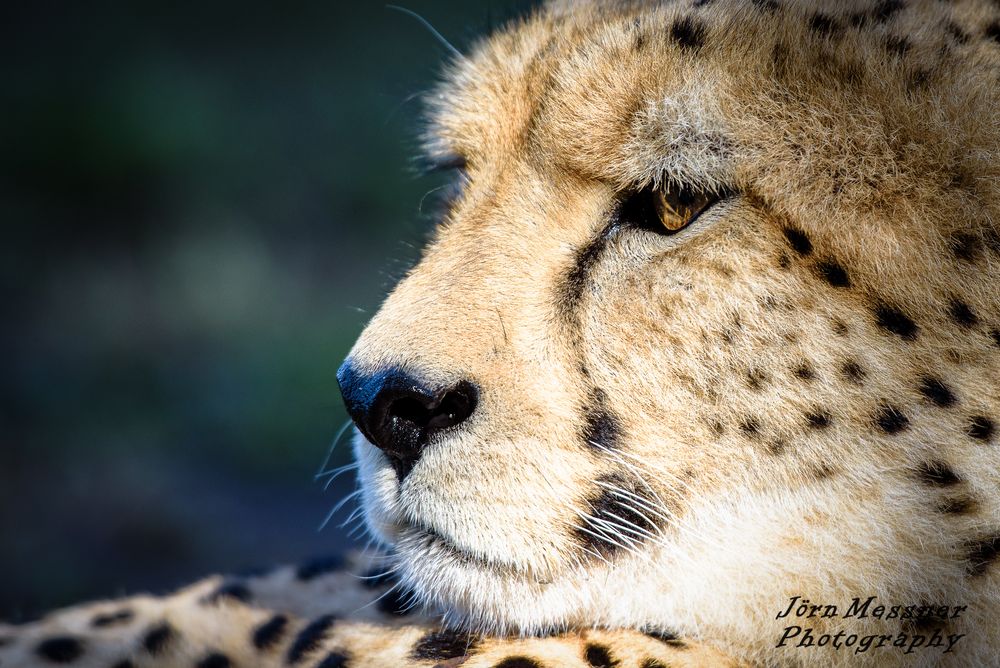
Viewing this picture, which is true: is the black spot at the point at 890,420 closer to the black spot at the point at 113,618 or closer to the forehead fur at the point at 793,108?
the forehead fur at the point at 793,108

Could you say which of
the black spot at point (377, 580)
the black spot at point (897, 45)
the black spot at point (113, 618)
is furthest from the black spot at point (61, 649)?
the black spot at point (897, 45)

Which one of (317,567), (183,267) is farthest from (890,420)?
(183,267)

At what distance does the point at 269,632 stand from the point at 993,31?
1.36 metres

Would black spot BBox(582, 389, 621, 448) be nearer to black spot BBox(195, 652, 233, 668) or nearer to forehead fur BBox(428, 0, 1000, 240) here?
forehead fur BBox(428, 0, 1000, 240)

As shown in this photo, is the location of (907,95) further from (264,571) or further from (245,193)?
(245,193)

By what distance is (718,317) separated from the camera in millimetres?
1270

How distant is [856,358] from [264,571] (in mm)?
1239

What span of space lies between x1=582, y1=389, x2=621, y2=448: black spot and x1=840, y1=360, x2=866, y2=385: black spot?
0.92ft

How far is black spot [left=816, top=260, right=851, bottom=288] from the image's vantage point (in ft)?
4.03

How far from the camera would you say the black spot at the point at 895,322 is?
121 cm

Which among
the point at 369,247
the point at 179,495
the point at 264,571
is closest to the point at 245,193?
the point at 369,247

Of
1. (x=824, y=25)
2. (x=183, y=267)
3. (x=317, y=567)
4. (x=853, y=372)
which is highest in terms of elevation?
(x=824, y=25)

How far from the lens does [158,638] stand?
1.71 metres

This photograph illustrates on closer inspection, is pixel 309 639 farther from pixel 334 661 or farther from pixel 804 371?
pixel 804 371
